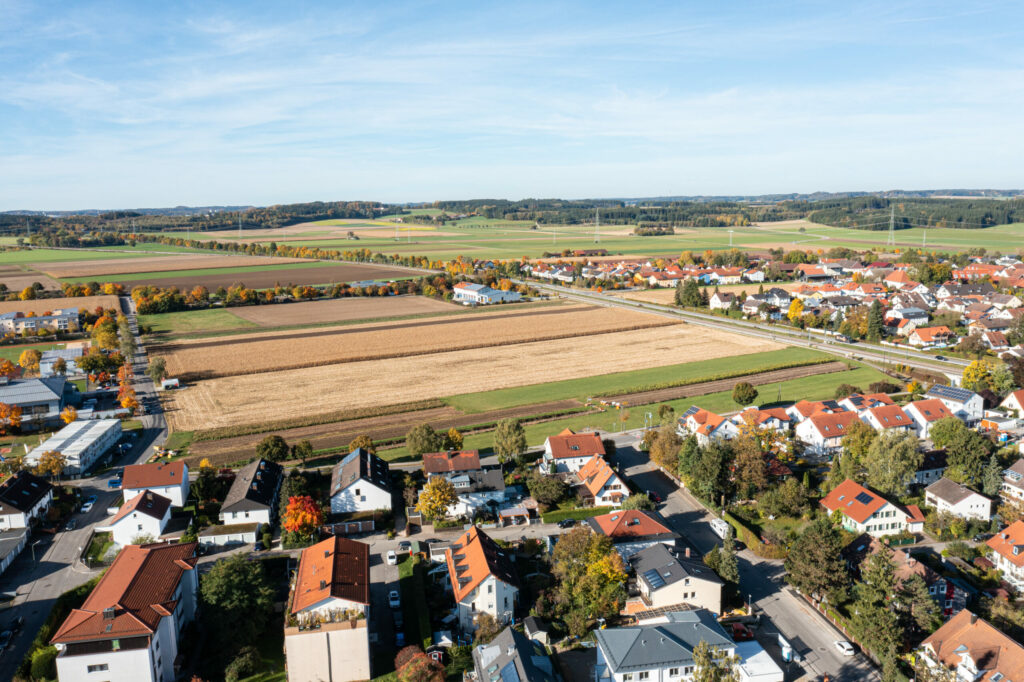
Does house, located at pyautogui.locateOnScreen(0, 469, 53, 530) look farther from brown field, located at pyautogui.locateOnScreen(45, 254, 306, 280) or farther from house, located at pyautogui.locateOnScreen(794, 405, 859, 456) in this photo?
brown field, located at pyautogui.locateOnScreen(45, 254, 306, 280)

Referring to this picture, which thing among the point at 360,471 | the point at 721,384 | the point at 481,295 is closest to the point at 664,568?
the point at 360,471

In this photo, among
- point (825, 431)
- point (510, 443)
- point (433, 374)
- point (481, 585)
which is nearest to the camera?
point (481, 585)

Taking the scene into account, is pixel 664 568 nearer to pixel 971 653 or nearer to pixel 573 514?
pixel 573 514

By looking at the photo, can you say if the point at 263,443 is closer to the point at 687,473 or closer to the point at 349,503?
the point at 349,503

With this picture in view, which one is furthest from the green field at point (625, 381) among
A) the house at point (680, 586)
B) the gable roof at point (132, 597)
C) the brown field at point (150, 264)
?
the brown field at point (150, 264)

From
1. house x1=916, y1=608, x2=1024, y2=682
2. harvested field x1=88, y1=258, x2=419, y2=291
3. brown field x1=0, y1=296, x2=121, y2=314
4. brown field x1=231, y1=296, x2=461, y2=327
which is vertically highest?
harvested field x1=88, y1=258, x2=419, y2=291

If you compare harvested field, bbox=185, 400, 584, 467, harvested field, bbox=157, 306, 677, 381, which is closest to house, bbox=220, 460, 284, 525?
harvested field, bbox=185, 400, 584, 467

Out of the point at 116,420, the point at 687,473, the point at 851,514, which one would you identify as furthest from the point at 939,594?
the point at 116,420
